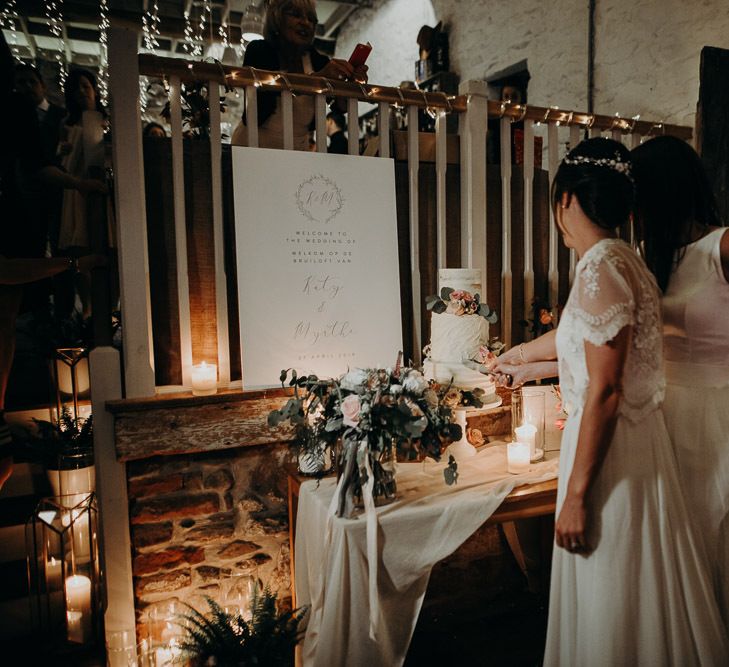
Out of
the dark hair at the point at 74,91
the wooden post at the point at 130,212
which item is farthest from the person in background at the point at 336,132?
the wooden post at the point at 130,212

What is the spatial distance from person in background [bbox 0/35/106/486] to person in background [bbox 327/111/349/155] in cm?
348

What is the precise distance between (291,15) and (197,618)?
8.32 feet

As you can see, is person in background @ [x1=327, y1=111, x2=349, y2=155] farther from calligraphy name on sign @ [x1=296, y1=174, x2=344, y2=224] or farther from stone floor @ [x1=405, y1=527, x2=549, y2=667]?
stone floor @ [x1=405, y1=527, x2=549, y2=667]

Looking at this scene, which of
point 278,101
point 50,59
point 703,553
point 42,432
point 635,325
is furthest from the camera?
point 50,59

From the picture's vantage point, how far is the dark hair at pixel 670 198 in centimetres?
180

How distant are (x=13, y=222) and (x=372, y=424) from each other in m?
1.40

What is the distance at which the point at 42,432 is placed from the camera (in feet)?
9.90

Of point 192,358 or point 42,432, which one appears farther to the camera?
point 42,432

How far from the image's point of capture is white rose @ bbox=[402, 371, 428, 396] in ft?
6.01

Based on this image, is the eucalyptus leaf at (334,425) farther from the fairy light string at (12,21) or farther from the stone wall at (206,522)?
the fairy light string at (12,21)

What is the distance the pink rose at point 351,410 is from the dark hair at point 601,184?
86 centimetres

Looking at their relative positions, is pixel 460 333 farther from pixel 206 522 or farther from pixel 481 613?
pixel 481 613

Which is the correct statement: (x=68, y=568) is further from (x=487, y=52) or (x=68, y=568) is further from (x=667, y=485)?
(x=487, y=52)

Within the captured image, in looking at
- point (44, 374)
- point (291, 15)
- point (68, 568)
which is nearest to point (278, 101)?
point (291, 15)
